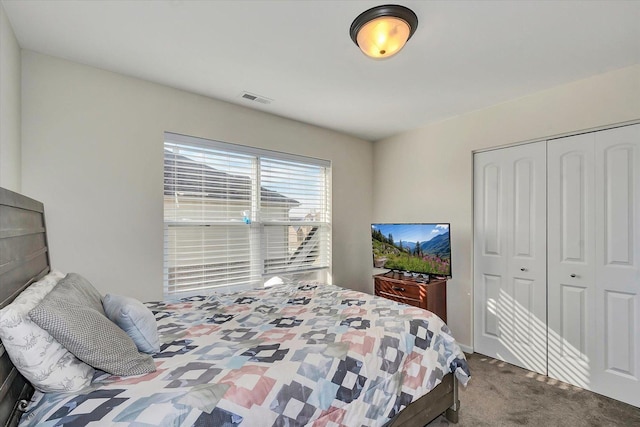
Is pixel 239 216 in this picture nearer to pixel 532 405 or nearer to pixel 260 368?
pixel 260 368

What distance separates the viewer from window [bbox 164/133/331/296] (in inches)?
110

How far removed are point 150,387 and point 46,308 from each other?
47 cm

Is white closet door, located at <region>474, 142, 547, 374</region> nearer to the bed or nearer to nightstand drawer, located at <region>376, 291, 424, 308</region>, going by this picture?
nightstand drawer, located at <region>376, 291, 424, 308</region>

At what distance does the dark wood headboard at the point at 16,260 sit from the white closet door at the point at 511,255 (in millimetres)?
3518

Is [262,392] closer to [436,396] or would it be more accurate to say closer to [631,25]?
[436,396]

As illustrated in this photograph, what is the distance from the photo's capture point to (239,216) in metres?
3.18

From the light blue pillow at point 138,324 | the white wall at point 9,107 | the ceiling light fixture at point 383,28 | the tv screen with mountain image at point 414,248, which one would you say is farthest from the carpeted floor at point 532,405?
the white wall at point 9,107

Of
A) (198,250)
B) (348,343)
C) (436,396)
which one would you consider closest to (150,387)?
(348,343)

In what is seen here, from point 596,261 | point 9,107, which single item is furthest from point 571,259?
point 9,107

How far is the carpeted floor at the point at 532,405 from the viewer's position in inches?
82.2

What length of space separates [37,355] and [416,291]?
2.86 metres

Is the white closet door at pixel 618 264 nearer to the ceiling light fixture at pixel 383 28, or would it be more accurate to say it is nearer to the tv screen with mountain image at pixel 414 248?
the tv screen with mountain image at pixel 414 248

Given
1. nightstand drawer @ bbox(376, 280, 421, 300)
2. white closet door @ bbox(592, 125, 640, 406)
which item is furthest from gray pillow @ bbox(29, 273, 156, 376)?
white closet door @ bbox(592, 125, 640, 406)

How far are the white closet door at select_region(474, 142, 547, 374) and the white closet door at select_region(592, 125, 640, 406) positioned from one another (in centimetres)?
39
